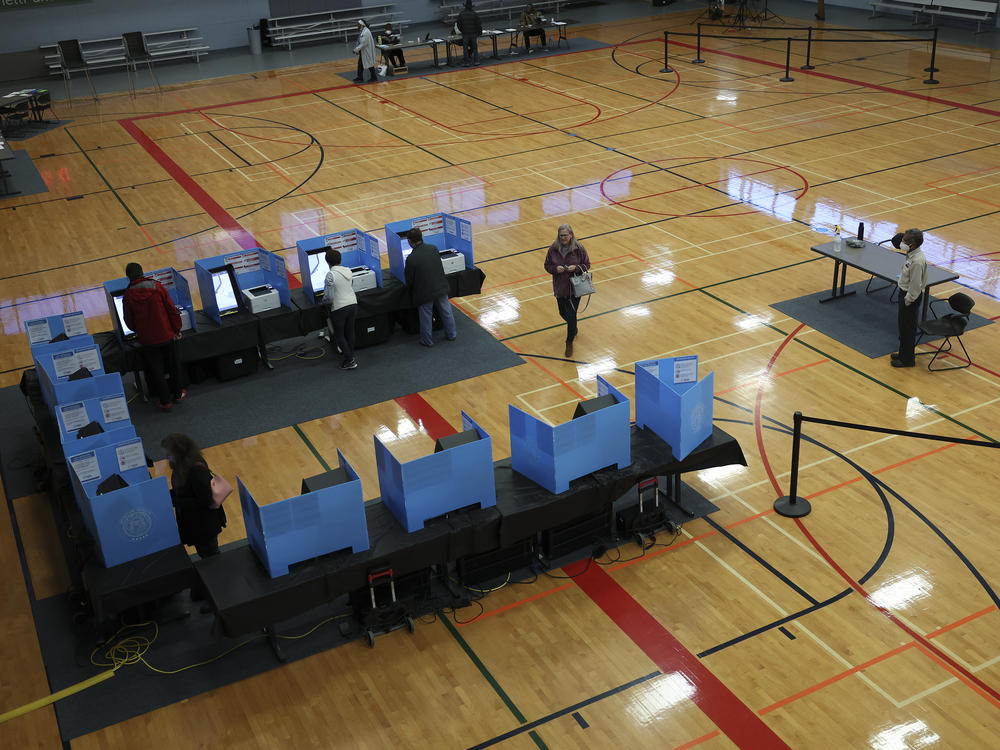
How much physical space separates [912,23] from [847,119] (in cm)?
1091

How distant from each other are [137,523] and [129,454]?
42.0 inches

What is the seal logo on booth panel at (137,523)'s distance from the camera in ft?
25.5

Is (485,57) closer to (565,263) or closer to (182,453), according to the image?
(565,263)

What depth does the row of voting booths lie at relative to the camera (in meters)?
7.75

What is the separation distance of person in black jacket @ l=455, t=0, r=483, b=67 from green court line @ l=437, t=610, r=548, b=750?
2204 centimetres

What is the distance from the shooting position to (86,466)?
847 cm

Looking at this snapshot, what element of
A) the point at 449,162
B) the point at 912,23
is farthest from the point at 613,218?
the point at 912,23

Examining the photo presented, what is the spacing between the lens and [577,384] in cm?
1167

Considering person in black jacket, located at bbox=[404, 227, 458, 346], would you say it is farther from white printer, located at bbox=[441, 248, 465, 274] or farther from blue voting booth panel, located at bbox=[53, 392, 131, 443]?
blue voting booth panel, located at bbox=[53, 392, 131, 443]

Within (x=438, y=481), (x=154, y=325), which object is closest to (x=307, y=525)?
(x=438, y=481)

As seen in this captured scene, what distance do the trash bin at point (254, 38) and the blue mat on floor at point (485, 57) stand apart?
13.4 ft

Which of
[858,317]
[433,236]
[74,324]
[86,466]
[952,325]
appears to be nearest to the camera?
[86,466]

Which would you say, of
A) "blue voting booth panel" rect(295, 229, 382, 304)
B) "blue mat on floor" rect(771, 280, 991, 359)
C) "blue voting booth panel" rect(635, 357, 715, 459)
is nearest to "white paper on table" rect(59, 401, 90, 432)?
"blue voting booth panel" rect(295, 229, 382, 304)

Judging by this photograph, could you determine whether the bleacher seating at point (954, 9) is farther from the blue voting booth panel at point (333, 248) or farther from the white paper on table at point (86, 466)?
the white paper on table at point (86, 466)
